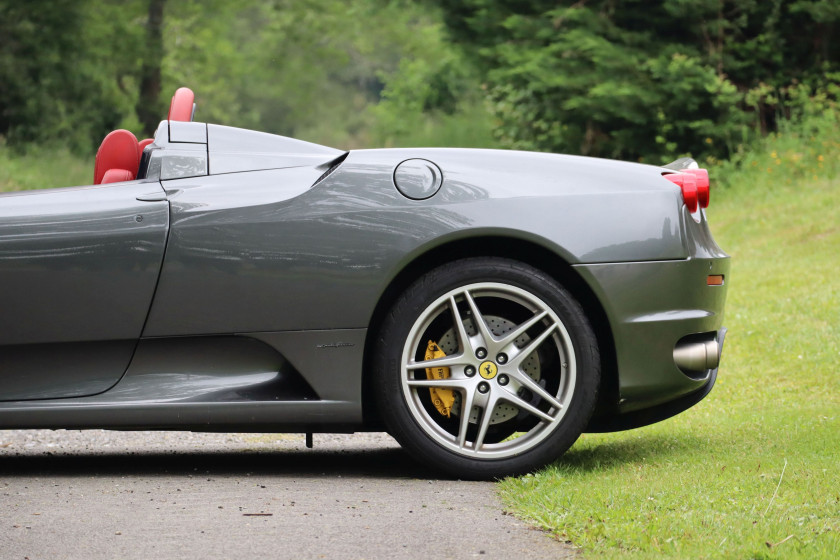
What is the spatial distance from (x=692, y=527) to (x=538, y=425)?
40.4 inches

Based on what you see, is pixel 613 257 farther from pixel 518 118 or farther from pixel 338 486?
pixel 518 118

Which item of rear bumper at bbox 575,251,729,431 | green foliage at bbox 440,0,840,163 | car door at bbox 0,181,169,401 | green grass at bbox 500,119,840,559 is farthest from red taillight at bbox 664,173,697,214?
green foliage at bbox 440,0,840,163

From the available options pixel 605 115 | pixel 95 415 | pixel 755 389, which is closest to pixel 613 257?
pixel 95 415

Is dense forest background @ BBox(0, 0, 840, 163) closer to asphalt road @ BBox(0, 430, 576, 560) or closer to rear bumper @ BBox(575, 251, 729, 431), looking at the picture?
rear bumper @ BBox(575, 251, 729, 431)

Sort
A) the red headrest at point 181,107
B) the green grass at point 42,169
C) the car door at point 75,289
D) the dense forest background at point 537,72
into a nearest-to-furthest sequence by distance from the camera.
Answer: the car door at point 75,289 → the red headrest at point 181,107 → the dense forest background at point 537,72 → the green grass at point 42,169

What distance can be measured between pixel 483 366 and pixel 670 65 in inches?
575

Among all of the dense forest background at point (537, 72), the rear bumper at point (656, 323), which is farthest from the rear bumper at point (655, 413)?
the dense forest background at point (537, 72)

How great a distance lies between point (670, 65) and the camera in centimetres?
1798

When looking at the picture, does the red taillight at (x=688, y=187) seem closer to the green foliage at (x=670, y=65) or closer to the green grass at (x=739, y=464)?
the green grass at (x=739, y=464)

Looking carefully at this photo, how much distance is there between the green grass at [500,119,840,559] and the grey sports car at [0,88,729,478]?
0.35 m

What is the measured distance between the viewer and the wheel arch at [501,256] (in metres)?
4.36

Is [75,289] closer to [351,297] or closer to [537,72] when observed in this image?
[351,297]

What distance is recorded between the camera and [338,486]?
170 inches

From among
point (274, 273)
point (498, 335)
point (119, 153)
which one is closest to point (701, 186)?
Answer: point (498, 335)
